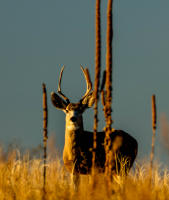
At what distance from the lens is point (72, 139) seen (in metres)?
10.7

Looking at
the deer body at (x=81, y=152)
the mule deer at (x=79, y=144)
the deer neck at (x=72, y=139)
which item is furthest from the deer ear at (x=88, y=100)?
the deer body at (x=81, y=152)

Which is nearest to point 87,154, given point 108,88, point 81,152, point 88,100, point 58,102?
point 81,152

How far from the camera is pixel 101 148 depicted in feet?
36.4

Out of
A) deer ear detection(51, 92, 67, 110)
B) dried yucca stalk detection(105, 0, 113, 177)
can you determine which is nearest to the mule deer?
deer ear detection(51, 92, 67, 110)

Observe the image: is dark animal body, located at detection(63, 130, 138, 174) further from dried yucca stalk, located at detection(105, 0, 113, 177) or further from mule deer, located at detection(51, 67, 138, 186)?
dried yucca stalk, located at detection(105, 0, 113, 177)

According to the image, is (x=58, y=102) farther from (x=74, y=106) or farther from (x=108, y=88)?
(x=108, y=88)

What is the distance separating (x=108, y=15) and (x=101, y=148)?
20.2ft

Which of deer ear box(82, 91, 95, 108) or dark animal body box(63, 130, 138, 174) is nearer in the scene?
dark animal body box(63, 130, 138, 174)

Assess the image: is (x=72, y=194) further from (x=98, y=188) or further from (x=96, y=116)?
(x=96, y=116)

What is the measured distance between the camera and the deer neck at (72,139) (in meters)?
10.5

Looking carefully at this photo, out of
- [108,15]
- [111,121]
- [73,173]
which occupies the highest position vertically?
[108,15]

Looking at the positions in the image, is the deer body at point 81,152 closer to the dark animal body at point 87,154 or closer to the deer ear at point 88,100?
the dark animal body at point 87,154

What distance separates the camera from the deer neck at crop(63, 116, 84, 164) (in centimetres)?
1048

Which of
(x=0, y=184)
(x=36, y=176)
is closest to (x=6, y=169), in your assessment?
(x=36, y=176)
